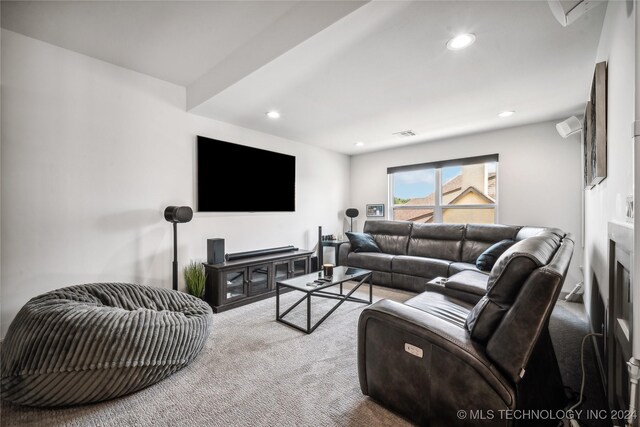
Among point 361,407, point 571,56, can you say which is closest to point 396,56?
point 571,56

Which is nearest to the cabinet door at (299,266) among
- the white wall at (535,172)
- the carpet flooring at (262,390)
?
the carpet flooring at (262,390)

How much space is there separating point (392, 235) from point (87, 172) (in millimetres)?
4146

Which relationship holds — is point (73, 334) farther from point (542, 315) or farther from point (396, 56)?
point (396, 56)

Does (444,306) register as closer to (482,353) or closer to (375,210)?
(482,353)

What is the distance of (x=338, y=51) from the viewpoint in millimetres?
2113

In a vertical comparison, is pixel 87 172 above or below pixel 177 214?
above

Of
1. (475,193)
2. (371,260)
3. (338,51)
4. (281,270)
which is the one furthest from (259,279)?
(475,193)

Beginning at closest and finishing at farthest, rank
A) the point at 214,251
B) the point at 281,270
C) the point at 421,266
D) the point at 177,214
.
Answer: the point at 177,214 < the point at 214,251 < the point at 421,266 < the point at 281,270

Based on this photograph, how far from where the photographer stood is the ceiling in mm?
1831

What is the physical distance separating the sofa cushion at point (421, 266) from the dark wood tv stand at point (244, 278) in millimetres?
1518

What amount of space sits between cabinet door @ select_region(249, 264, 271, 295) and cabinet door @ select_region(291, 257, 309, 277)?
458 millimetres

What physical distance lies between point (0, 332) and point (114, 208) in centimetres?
126

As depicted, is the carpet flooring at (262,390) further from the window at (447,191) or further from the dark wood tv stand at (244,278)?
the window at (447,191)

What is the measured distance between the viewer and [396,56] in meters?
2.21
